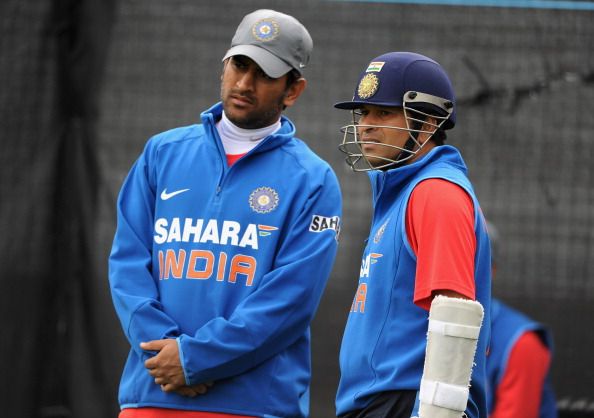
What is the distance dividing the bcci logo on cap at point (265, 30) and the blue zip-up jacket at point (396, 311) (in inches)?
36.4

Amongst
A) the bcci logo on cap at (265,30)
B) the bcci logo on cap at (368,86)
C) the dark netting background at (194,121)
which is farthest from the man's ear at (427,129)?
the dark netting background at (194,121)

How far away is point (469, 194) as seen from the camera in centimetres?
282

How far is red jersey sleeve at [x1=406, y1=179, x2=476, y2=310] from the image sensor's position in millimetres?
2641

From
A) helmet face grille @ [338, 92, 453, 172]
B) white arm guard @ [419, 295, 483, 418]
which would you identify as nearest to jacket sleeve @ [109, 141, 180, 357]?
helmet face grille @ [338, 92, 453, 172]

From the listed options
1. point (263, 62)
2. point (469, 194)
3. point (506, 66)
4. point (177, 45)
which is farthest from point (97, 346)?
point (469, 194)

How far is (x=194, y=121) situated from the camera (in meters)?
5.24

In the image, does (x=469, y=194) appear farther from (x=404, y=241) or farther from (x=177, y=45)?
(x=177, y=45)

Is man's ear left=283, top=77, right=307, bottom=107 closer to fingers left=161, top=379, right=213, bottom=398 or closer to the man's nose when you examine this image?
the man's nose

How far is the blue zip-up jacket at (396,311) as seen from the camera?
2.84 m

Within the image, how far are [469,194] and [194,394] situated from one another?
119 centimetres

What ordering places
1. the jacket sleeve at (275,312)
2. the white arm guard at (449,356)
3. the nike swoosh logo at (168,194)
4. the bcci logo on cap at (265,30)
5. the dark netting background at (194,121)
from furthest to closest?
the dark netting background at (194,121), the bcci logo on cap at (265,30), the nike swoosh logo at (168,194), the jacket sleeve at (275,312), the white arm guard at (449,356)

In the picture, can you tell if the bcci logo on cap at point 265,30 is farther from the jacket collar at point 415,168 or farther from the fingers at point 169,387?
the fingers at point 169,387

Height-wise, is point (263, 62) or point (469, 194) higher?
point (263, 62)

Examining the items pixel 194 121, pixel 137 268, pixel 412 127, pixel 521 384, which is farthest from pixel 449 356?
pixel 194 121
